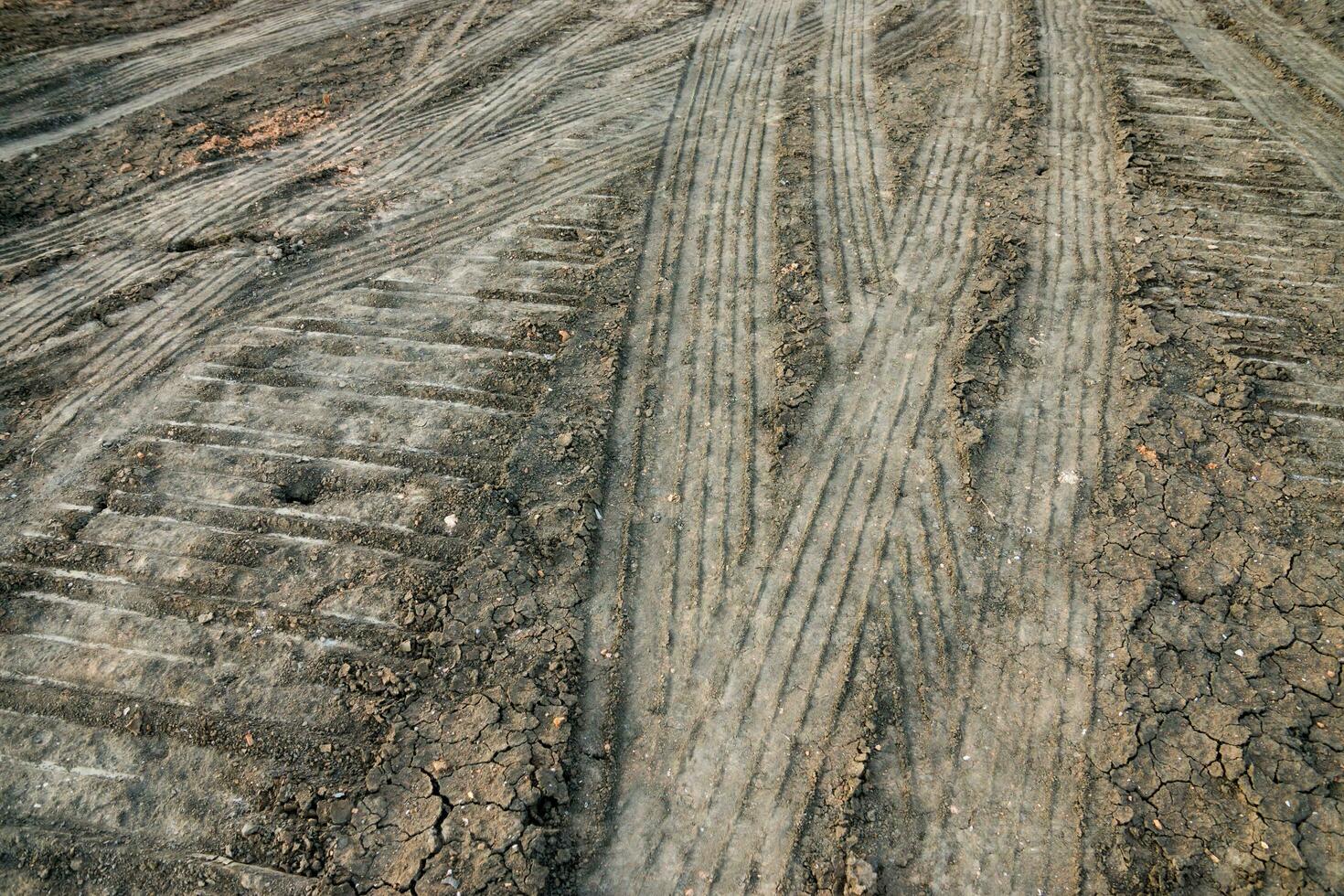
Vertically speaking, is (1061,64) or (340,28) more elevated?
(340,28)

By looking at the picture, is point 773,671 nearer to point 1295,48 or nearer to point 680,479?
point 680,479

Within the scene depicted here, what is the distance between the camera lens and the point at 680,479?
19.0 feet

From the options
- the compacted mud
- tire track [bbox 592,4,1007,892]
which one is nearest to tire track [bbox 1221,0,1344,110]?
the compacted mud

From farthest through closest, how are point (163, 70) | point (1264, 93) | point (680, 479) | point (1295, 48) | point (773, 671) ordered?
1. point (163, 70)
2. point (1295, 48)
3. point (1264, 93)
4. point (680, 479)
5. point (773, 671)

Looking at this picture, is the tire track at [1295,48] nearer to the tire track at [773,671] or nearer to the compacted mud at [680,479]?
the compacted mud at [680,479]

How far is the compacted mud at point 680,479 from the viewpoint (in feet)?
14.1

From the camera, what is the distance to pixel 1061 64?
9797 mm

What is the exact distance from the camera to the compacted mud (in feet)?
14.1

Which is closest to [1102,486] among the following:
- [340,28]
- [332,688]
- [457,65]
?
[332,688]

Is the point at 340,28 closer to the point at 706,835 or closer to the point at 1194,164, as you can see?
the point at 1194,164

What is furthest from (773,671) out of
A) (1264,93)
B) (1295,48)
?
(1295,48)

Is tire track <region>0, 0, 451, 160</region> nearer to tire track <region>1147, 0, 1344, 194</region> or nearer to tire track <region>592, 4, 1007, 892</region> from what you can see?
tire track <region>592, 4, 1007, 892</region>

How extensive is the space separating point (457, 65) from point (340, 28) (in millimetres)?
2164

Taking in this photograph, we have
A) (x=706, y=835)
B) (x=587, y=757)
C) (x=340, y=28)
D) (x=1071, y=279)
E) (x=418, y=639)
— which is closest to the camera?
(x=706, y=835)
